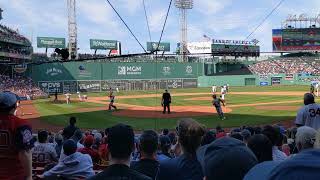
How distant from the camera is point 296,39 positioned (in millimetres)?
85188

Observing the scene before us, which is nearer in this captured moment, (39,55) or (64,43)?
(39,55)

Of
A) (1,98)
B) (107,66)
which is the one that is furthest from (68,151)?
(107,66)

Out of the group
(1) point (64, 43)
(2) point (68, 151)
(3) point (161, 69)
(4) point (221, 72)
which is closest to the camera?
(2) point (68, 151)

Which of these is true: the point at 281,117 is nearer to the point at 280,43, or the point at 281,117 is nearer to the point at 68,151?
the point at 68,151

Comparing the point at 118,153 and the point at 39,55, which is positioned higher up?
the point at 39,55

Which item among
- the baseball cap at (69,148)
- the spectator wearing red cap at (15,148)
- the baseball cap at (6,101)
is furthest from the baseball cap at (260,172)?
the baseball cap at (69,148)

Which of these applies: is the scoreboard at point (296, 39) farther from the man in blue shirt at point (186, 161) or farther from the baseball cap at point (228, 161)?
the baseball cap at point (228, 161)

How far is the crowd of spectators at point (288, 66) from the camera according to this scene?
254 ft

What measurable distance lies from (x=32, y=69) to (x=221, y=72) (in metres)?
39.9

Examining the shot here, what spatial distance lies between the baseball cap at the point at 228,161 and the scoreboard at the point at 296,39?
85931 millimetres

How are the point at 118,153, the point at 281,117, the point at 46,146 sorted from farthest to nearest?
the point at 281,117, the point at 46,146, the point at 118,153

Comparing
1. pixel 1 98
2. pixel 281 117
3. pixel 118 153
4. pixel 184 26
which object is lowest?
pixel 281 117

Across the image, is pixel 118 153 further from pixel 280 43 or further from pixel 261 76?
pixel 280 43

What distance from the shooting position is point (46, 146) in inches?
337
